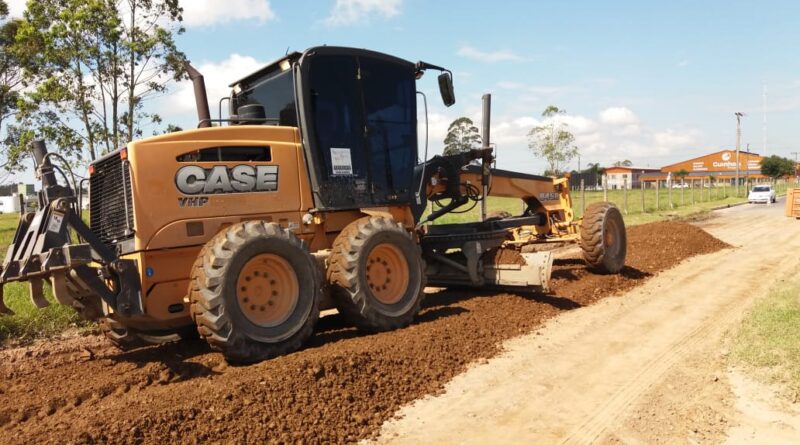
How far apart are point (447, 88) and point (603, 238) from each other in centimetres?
383

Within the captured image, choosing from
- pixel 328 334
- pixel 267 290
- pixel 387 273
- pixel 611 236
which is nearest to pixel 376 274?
pixel 387 273

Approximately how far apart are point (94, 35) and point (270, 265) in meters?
9.19

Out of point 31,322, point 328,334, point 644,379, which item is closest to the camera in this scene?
point 644,379

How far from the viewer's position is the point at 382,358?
4.95 meters

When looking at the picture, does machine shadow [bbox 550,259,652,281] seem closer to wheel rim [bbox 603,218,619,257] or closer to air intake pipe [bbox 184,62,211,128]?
wheel rim [bbox 603,218,619,257]

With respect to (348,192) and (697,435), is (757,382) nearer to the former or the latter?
(697,435)

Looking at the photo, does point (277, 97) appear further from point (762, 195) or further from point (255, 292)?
point (762, 195)

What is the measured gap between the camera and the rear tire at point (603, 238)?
9.06m

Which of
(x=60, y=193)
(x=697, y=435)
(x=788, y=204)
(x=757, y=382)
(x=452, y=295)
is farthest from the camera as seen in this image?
(x=788, y=204)

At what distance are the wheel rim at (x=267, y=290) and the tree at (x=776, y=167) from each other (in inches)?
3472

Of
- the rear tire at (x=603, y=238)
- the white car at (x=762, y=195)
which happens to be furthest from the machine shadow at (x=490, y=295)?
the white car at (x=762, y=195)

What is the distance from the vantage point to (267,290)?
17.2ft

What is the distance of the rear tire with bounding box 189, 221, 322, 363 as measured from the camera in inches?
186

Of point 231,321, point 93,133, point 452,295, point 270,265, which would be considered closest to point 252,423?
point 231,321
